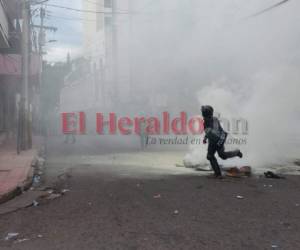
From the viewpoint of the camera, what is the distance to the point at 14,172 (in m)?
7.82

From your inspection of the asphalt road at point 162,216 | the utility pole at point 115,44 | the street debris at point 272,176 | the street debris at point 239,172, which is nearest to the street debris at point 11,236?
the asphalt road at point 162,216

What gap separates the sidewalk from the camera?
604 cm

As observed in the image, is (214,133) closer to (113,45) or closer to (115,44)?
(115,44)

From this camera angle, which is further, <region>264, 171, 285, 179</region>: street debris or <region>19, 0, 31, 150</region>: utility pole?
<region>19, 0, 31, 150</region>: utility pole

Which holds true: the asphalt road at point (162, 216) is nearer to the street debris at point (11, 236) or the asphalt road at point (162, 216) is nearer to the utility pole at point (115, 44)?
the street debris at point (11, 236)

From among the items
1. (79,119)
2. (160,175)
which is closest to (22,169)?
(160,175)

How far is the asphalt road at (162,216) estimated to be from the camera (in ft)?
12.3

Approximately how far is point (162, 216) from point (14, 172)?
4.20 m

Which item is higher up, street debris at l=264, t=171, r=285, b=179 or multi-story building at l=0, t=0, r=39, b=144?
multi-story building at l=0, t=0, r=39, b=144

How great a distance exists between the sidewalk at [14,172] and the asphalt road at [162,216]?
0.59 metres

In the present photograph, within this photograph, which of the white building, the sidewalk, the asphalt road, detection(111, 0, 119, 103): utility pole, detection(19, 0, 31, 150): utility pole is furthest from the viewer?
detection(111, 0, 119, 103): utility pole

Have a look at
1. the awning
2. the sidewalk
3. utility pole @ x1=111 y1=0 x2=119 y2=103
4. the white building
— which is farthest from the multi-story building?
the white building

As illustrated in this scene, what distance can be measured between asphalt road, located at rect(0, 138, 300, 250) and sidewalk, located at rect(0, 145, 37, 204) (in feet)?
1.93

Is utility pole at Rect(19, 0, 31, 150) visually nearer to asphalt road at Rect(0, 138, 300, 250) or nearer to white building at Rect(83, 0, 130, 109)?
white building at Rect(83, 0, 130, 109)
